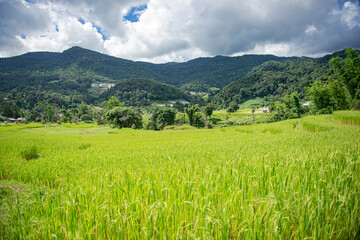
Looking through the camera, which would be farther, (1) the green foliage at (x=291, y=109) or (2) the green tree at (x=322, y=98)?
(1) the green foliage at (x=291, y=109)

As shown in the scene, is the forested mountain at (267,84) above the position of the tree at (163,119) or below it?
above

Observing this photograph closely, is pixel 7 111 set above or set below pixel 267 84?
below

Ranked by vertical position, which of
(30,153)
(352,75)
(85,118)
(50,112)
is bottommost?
(30,153)

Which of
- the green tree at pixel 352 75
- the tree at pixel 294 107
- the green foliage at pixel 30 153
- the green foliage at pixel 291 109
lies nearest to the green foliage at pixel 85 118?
the green foliage at pixel 291 109

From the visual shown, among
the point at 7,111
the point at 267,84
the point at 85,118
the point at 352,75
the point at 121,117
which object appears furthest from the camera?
the point at 267,84

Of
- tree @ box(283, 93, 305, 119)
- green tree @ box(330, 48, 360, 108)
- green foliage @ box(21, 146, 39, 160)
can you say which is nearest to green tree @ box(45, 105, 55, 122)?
green foliage @ box(21, 146, 39, 160)

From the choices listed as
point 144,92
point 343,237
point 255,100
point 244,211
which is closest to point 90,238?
point 244,211

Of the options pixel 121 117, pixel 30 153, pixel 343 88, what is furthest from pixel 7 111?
pixel 343 88

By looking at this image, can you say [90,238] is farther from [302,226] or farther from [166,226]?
[302,226]

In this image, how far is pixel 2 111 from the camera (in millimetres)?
89250

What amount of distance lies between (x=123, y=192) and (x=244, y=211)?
1.77 meters

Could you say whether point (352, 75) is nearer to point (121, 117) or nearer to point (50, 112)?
point (121, 117)

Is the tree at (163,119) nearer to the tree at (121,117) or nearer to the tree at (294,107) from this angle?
the tree at (121,117)

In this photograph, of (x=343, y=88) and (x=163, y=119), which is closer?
(x=343, y=88)
